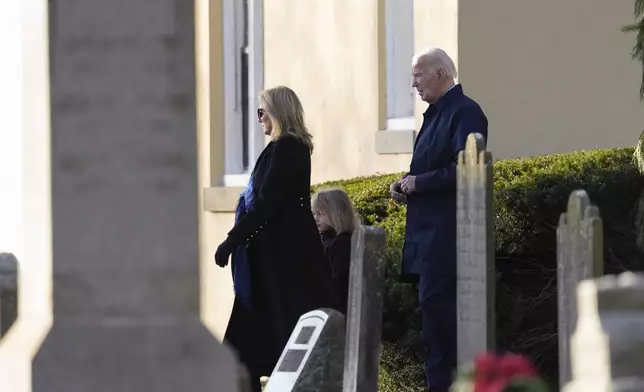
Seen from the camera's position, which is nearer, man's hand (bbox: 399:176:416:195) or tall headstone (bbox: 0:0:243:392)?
tall headstone (bbox: 0:0:243:392)

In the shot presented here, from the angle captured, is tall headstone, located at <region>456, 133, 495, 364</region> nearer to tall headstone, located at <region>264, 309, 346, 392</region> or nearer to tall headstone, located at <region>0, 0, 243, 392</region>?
tall headstone, located at <region>264, 309, 346, 392</region>

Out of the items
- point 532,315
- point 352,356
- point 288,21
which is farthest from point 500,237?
point 288,21

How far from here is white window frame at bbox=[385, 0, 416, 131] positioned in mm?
11180

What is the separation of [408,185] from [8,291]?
1.78m

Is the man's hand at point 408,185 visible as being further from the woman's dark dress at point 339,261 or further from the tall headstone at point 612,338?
the tall headstone at point 612,338

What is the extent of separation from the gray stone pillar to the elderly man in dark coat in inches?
109

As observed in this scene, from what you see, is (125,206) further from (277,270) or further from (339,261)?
(339,261)

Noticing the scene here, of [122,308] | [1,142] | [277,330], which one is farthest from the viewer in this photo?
[1,142]

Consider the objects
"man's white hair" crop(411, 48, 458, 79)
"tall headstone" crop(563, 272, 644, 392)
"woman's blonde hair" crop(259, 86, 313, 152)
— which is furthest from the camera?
"woman's blonde hair" crop(259, 86, 313, 152)

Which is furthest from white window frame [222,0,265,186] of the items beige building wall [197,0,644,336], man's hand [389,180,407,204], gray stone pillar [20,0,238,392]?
gray stone pillar [20,0,238,392]

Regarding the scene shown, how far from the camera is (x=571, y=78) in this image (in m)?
10.4

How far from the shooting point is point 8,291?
6918mm

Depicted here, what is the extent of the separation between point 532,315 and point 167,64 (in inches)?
196

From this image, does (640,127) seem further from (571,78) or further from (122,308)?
(122,308)
